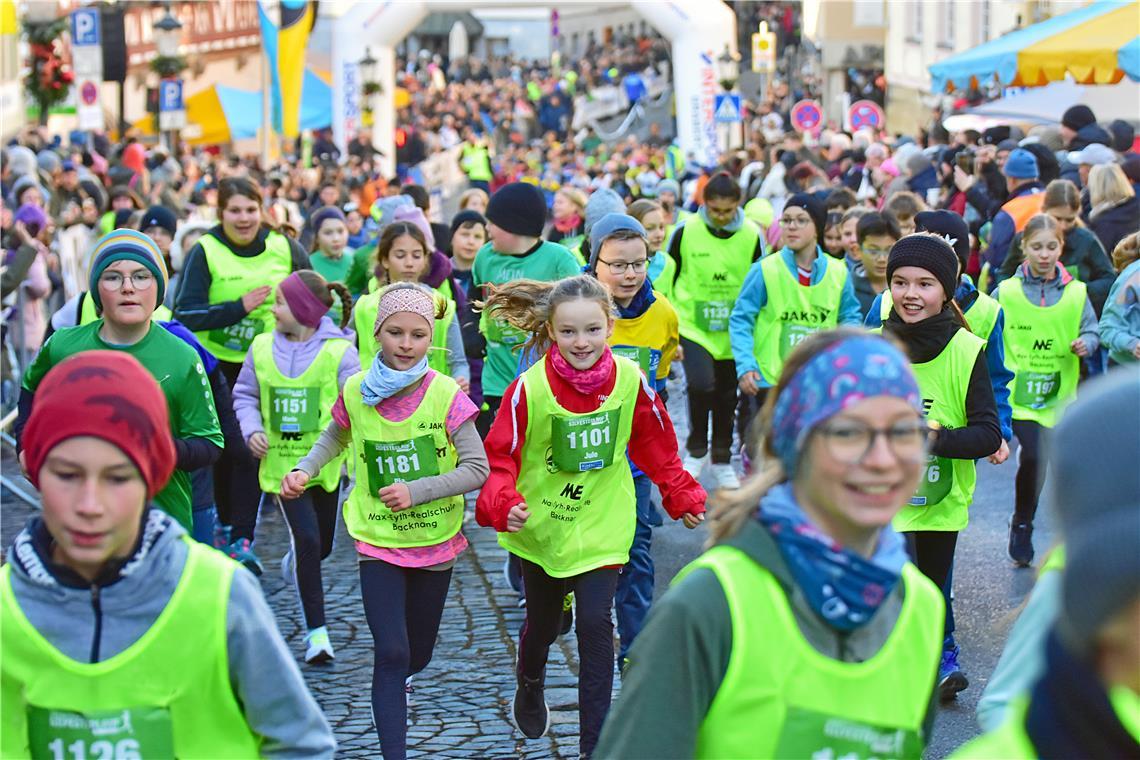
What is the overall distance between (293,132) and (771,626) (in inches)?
1140

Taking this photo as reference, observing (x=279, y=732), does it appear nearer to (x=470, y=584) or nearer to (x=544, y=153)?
(x=470, y=584)

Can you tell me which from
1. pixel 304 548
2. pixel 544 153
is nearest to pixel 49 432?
pixel 304 548

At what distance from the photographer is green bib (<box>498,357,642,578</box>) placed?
19.4 feet

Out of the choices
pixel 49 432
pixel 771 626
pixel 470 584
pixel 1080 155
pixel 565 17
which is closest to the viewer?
pixel 771 626

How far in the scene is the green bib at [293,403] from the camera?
7.76 meters

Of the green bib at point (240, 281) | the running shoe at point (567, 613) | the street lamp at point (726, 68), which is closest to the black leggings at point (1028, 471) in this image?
the running shoe at point (567, 613)

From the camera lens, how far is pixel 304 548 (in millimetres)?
7430

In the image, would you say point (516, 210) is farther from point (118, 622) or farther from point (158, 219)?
point (118, 622)

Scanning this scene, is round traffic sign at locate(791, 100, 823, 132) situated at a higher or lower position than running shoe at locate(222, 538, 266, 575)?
higher

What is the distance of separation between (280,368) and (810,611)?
525 cm

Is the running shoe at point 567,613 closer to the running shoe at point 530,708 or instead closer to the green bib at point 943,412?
the running shoe at point 530,708

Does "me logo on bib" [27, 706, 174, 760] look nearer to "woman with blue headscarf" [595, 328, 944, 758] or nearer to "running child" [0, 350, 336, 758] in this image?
"running child" [0, 350, 336, 758]

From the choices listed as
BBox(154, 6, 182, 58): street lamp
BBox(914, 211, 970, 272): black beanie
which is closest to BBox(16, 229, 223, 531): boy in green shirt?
BBox(914, 211, 970, 272): black beanie

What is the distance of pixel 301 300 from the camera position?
25.5 feet
